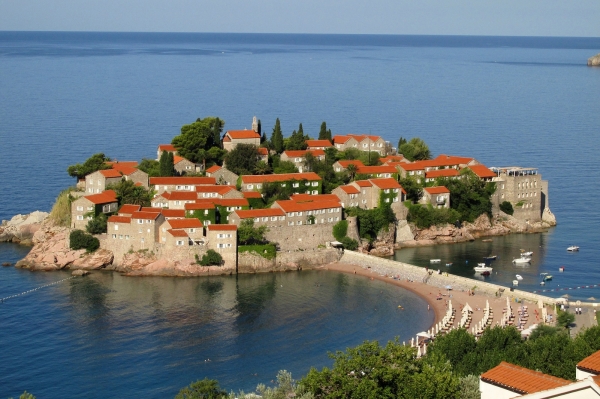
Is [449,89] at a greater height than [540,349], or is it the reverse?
[449,89]

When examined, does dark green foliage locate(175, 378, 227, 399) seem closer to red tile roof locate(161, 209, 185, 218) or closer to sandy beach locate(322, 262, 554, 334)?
sandy beach locate(322, 262, 554, 334)

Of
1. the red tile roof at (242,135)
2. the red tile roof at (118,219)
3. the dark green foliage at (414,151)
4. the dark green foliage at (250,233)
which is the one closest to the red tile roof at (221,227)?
the dark green foliage at (250,233)

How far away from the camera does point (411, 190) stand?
76125 mm

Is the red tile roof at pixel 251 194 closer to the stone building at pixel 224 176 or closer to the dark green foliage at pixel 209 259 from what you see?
the stone building at pixel 224 176

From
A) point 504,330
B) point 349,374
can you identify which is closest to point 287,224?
point 504,330

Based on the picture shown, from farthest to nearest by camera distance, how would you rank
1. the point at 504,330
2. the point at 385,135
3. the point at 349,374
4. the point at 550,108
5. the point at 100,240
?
1. the point at 550,108
2. the point at 385,135
3. the point at 100,240
4. the point at 504,330
5. the point at 349,374

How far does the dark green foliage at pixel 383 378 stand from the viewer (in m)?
33.2

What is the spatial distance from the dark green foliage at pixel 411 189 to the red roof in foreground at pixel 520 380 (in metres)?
45.2

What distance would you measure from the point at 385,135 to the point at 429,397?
8636 cm

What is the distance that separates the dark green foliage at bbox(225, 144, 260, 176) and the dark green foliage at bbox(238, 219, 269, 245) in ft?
30.2

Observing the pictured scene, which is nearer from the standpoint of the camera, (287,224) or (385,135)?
(287,224)

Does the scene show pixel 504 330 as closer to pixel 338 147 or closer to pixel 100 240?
pixel 100 240

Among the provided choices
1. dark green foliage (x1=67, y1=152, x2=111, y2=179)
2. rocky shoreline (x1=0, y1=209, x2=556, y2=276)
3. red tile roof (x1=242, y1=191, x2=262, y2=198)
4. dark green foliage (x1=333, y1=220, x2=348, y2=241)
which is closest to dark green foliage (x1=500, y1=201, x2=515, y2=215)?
rocky shoreline (x1=0, y1=209, x2=556, y2=276)

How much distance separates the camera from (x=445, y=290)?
61.8 meters
